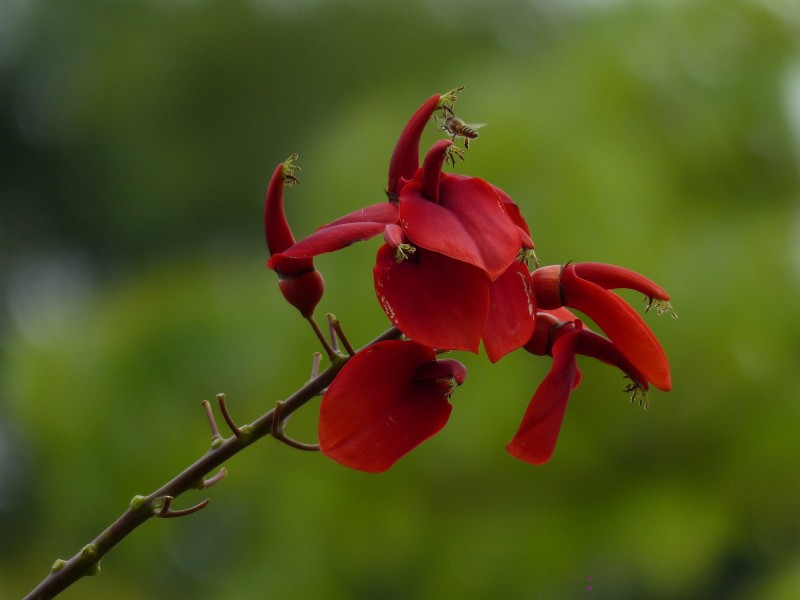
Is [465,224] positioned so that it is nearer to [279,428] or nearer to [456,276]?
[456,276]

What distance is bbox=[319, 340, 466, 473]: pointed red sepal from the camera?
465 millimetres

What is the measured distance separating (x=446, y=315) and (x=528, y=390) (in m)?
2.07

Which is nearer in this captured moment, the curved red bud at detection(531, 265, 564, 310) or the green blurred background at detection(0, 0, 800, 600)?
the curved red bud at detection(531, 265, 564, 310)

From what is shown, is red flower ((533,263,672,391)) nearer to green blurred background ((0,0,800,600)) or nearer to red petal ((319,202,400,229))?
red petal ((319,202,400,229))

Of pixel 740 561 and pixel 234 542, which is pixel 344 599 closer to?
pixel 234 542

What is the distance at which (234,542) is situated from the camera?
9.95ft

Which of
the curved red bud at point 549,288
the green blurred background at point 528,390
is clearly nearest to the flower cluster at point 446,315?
the curved red bud at point 549,288

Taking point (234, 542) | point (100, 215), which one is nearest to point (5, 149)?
point (100, 215)

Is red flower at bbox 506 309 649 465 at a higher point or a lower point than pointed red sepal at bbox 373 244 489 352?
lower

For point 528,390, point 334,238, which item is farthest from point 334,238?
point 528,390

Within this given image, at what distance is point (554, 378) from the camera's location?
0.48 m

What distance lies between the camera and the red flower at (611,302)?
48 cm

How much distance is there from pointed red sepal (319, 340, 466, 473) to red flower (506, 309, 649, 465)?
4cm

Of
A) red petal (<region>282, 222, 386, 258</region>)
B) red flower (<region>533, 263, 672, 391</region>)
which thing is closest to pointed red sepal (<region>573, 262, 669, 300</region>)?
red flower (<region>533, 263, 672, 391</region>)
